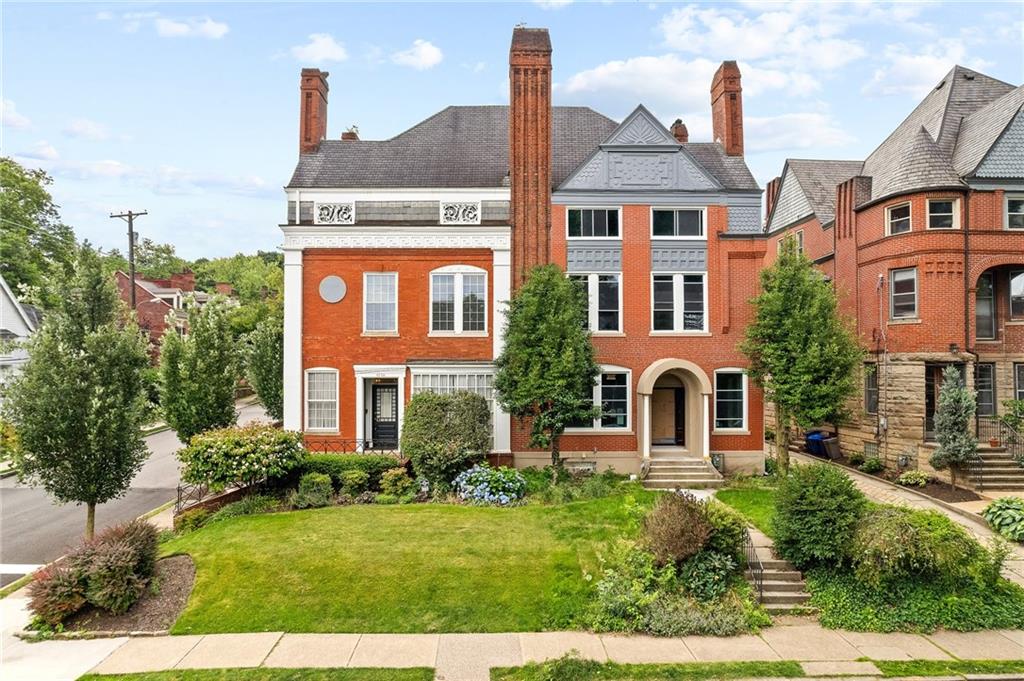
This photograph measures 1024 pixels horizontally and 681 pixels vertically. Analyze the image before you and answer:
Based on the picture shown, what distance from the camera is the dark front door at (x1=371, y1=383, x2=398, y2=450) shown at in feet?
66.5

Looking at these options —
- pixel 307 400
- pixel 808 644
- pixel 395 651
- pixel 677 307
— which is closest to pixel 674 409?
pixel 677 307

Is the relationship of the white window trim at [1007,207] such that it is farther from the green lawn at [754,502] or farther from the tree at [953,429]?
the green lawn at [754,502]

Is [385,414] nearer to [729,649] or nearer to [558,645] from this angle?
[558,645]

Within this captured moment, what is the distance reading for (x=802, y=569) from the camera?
38.7 ft

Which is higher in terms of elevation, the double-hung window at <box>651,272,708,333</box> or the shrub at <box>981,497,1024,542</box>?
Result: the double-hung window at <box>651,272,708,333</box>

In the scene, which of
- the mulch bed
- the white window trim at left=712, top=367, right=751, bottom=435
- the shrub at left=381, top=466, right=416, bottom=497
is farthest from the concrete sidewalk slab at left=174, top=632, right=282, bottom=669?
the white window trim at left=712, top=367, right=751, bottom=435

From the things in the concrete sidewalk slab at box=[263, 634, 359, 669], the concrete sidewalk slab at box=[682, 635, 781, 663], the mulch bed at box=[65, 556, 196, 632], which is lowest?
the concrete sidewalk slab at box=[682, 635, 781, 663]

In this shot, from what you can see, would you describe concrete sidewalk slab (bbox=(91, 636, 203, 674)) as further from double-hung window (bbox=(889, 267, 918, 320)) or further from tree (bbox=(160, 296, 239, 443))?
double-hung window (bbox=(889, 267, 918, 320))

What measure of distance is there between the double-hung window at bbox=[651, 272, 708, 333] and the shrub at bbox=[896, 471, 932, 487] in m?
7.85

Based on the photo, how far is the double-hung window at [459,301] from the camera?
19.9 metres

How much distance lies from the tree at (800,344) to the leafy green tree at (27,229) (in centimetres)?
3974

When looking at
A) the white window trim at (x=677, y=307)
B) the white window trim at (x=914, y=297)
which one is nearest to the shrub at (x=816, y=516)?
the white window trim at (x=677, y=307)

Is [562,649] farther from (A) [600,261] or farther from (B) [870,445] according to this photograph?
(B) [870,445]

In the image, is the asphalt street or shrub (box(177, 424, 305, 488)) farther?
shrub (box(177, 424, 305, 488))
